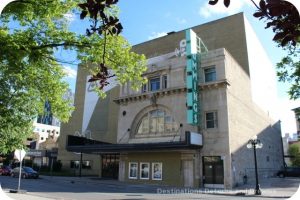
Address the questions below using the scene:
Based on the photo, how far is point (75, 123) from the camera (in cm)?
4869

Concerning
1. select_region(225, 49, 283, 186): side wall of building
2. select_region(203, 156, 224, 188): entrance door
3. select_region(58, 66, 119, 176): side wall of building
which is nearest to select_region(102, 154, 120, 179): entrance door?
select_region(58, 66, 119, 176): side wall of building

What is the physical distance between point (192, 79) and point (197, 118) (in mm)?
3724

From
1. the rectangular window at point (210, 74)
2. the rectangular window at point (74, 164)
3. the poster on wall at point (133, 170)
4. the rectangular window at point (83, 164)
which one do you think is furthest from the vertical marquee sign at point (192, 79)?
the rectangular window at point (74, 164)

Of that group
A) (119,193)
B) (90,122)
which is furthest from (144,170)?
(90,122)

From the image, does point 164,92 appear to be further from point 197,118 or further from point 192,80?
point 197,118

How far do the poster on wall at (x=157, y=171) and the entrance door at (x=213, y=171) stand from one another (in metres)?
4.68

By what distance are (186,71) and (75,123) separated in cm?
2422

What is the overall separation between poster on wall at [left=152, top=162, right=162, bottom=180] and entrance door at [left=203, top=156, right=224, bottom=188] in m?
4.68

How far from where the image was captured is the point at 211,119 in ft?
95.7

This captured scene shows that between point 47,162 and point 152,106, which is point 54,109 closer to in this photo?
point 152,106

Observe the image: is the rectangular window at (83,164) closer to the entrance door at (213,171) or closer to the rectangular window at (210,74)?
the entrance door at (213,171)

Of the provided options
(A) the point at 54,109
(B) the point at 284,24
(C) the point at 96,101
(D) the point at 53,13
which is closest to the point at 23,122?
(A) the point at 54,109

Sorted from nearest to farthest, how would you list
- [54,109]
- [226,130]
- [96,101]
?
1. [54,109]
2. [226,130]
3. [96,101]

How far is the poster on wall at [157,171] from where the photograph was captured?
3061 cm
